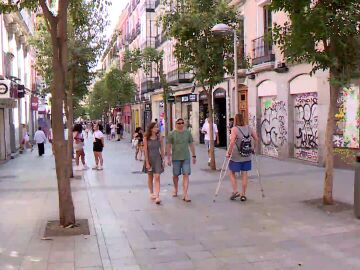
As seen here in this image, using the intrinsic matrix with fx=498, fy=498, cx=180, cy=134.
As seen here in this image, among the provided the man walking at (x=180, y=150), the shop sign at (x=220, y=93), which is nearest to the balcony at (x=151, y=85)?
the shop sign at (x=220, y=93)

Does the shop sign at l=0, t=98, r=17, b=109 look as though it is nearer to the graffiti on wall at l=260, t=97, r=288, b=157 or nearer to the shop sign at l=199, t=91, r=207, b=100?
the graffiti on wall at l=260, t=97, r=288, b=157

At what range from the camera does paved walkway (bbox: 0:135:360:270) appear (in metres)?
5.76

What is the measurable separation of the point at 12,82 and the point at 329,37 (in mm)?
16601

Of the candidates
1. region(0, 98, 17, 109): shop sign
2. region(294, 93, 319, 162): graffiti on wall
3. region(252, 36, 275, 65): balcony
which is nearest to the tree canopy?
region(294, 93, 319, 162): graffiti on wall

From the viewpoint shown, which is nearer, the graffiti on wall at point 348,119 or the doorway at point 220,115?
the graffiti on wall at point 348,119

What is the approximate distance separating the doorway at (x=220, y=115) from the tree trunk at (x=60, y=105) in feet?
60.8

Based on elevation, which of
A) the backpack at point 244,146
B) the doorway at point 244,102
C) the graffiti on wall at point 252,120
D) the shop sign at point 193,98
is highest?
the shop sign at point 193,98

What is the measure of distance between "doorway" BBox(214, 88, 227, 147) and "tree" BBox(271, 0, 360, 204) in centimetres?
1675

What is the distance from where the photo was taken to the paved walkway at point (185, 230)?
5.76 meters

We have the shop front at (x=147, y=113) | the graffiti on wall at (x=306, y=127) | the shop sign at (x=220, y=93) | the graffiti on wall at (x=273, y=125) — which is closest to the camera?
the graffiti on wall at (x=306, y=127)

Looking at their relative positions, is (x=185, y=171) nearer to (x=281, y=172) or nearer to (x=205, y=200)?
(x=205, y=200)

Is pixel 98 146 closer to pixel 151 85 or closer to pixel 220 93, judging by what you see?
pixel 220 93

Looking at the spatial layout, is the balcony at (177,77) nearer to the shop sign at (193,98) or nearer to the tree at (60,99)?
the shop sign at (193,98)

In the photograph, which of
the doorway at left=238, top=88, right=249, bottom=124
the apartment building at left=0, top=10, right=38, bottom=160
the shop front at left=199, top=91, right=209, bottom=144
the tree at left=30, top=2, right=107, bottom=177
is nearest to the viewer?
the tree at left=30, top=2, right=107, bottom=177
